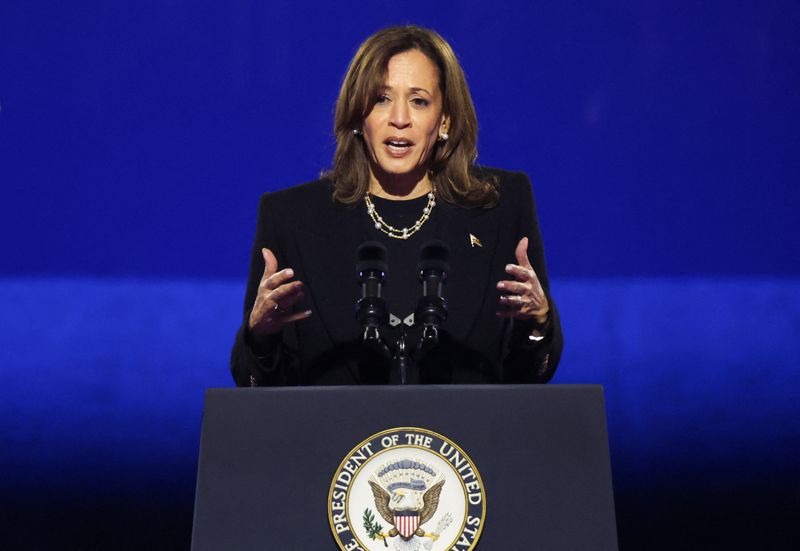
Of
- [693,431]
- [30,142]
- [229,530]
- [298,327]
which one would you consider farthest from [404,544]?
[30,142]

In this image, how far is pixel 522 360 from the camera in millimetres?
1609

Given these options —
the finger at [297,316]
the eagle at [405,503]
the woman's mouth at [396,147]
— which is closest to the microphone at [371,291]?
the finger at [297,316]

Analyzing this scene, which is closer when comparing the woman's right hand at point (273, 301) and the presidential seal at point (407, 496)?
the presidential seal at point (407, 496)

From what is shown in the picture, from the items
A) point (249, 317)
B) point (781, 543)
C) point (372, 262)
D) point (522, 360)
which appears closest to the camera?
point (372, 262)

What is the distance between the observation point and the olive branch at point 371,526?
105 cm

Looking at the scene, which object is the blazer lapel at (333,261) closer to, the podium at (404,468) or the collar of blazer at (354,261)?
the collar of blazer at (354,261)

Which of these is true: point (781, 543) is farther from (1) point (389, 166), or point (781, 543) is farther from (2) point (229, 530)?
(2) point (229, 530)

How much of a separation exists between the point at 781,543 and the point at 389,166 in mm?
1649

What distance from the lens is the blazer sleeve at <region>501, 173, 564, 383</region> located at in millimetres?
1518

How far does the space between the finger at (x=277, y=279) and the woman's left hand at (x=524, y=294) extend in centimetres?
28

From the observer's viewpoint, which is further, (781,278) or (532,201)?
(781,278)

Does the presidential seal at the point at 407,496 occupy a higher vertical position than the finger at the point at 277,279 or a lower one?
lower

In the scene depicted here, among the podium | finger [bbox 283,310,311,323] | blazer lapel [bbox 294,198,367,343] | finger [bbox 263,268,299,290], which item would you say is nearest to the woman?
blazer lapel [bbox 294,198,367,343]

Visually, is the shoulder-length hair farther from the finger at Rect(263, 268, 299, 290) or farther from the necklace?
the finger at Rect(263, 268, 299, 290)
